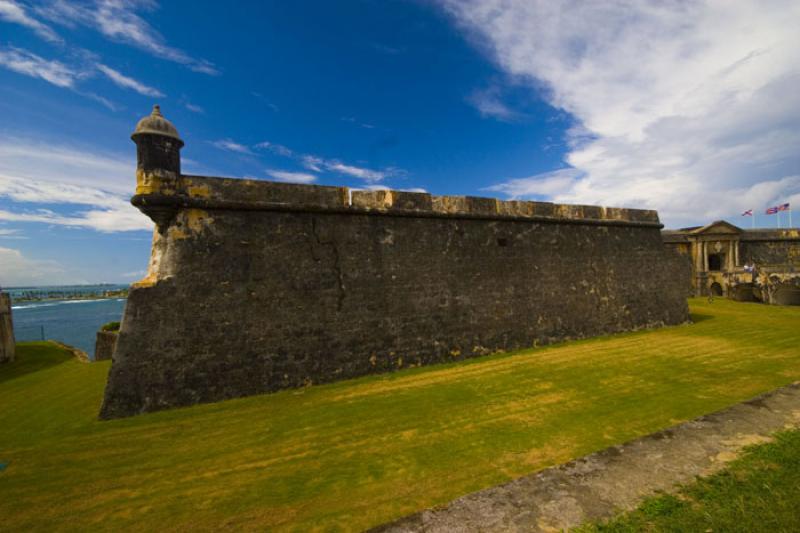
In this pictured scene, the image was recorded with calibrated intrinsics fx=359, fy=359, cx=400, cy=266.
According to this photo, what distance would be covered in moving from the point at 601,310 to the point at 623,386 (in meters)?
5.83

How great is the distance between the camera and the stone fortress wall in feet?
21.3

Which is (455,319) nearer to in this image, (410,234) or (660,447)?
(410,234)

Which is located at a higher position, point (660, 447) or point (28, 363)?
point (660, 447)

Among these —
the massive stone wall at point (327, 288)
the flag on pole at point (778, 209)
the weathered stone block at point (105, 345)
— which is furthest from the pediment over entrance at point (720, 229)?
the weathered stone block at point (105, 345)

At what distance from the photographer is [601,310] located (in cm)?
1160

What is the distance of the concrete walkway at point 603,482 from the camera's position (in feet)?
9.08

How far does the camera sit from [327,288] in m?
7.71

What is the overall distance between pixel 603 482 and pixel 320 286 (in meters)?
5.86

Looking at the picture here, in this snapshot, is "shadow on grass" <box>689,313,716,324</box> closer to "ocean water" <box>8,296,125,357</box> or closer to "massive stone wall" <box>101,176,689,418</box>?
→ "massive stone wall" <box>101,176,689,418</box>

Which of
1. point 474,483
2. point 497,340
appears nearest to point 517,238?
point 497,340

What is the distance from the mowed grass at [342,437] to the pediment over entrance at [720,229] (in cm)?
1869

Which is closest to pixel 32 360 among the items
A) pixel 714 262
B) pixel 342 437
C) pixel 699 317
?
pixel 342 437

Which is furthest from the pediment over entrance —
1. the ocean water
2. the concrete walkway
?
the ocean water

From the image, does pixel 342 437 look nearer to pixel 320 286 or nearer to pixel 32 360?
pixel 320 286
